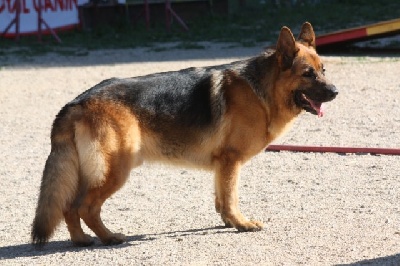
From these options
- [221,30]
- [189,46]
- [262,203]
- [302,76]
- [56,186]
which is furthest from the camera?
[221,30]

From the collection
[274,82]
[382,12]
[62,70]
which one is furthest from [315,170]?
[382,12]

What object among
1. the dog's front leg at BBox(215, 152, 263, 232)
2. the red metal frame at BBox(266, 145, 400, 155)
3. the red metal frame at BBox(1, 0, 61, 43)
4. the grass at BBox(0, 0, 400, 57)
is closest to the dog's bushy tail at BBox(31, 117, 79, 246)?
the dog's front leg at BBox(215, 152, 263, 232)

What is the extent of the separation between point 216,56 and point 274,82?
11.2 metres

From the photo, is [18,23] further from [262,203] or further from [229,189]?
[229,189]

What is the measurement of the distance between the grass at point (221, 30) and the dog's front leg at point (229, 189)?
13.2 m

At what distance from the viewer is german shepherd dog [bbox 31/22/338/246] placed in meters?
6.72

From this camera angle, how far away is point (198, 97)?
717 centimetres

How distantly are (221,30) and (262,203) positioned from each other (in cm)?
1577

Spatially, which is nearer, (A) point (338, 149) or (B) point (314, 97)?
(B) point (314, 97)

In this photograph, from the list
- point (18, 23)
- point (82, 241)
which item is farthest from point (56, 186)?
point (18, 23)

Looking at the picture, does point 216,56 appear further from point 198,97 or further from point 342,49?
point 198,97

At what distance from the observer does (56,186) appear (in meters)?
6.67

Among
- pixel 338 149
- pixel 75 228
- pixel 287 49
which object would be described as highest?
pixel 287 49

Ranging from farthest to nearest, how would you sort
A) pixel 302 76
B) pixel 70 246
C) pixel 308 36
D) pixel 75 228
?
pixel 308 36 < pixel 302 76 < pixel 70 246 < pixel 75 228
